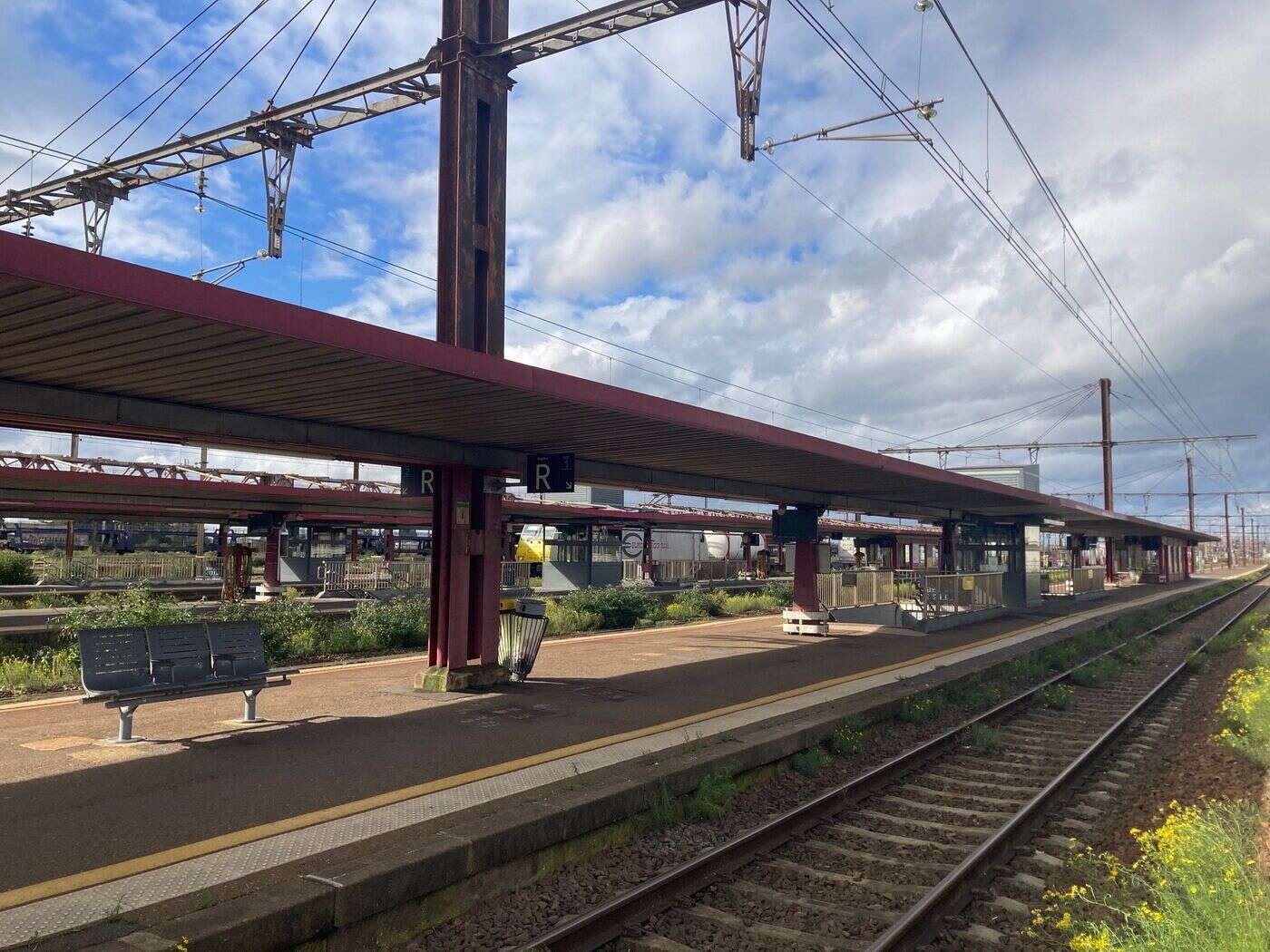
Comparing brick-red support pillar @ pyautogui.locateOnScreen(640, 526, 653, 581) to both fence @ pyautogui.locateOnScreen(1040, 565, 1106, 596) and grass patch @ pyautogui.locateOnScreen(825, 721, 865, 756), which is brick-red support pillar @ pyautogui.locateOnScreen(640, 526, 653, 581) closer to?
fence @ pyautogui.locateOnScreen(1040, 565, 1106, 596)

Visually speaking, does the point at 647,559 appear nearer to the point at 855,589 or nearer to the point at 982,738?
the point at 855,589

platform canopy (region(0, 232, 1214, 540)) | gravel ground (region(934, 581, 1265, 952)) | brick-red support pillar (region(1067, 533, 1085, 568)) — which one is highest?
platform canopy (region(0, 232, 1214, 540))

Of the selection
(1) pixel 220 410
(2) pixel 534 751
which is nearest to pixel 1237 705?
(2) pixel 534 751

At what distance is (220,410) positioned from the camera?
28.6 feet

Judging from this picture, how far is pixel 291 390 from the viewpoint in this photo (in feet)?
25.6

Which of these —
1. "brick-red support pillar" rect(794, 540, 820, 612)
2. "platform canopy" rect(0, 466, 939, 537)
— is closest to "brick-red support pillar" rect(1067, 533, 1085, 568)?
"platform canopy" rect(0, 466, 939, 537)

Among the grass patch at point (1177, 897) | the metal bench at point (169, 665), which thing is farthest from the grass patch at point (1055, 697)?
the metal bench at point (169, 665)

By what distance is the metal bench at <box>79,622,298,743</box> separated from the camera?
7.60 meters

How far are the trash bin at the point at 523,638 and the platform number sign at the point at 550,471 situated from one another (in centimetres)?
149

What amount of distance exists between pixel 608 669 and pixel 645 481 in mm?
3066

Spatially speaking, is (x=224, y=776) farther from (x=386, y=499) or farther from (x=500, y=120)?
(x=386, y=499)

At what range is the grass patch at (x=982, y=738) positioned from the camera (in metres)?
10.0

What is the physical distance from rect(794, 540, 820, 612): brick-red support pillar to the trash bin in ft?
30.9

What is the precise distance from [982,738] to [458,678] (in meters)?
6.09
